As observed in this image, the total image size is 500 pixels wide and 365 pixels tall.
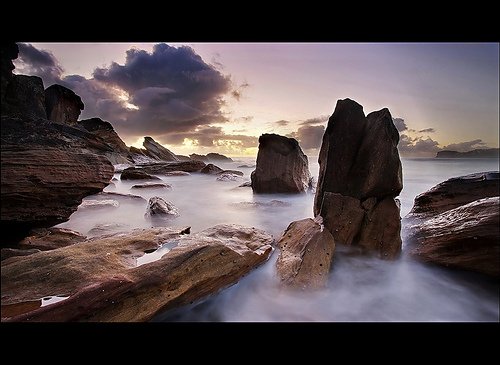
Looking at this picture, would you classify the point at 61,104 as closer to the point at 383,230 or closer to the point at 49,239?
the point at 49,239

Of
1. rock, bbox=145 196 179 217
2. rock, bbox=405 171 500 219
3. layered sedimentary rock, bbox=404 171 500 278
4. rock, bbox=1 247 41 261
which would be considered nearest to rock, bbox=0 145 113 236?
rock, bbox=1 247 41 261

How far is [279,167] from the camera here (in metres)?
10.7

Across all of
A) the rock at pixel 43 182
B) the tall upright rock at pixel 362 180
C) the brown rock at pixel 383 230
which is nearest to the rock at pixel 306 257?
the tall upright rock at pixel 362 180

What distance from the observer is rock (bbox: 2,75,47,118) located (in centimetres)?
303

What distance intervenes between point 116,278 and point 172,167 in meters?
17.3

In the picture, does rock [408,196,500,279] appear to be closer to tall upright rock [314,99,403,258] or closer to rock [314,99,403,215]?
tall upright rock [314,99,403,258]

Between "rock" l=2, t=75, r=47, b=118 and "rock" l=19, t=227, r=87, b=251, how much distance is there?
184 centimetres

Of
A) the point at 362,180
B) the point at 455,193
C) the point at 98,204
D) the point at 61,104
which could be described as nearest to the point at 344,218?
the point at 362,180

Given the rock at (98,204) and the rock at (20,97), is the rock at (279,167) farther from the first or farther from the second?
the rock at (20,97)

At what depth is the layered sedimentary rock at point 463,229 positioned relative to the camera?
9.90 ft
